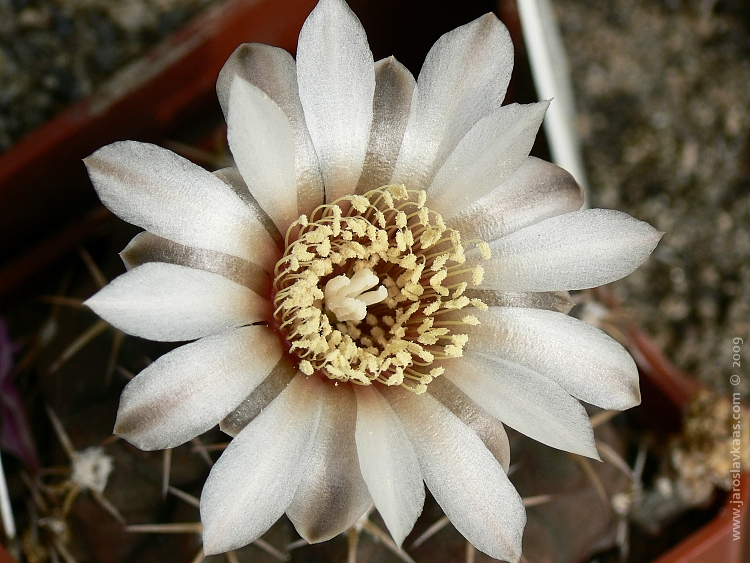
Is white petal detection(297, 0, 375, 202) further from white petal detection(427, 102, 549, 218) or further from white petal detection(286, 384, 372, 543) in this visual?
white petal detection(286, 384, 372, 543)

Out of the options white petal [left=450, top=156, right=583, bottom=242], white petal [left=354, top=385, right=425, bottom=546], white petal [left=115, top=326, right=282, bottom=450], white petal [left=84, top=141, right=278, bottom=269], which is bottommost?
white petal [left=354, top=385, right=425, bottom=546]

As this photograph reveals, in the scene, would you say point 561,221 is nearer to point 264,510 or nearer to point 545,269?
point 545,269

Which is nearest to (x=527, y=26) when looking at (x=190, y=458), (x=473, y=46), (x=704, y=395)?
(x=473, y=46)

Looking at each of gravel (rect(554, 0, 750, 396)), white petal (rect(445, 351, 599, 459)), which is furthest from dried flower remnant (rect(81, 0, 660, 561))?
gravel (rect(554, 0, 750, 396))

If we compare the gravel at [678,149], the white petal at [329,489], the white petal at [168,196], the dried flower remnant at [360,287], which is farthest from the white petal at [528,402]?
the gravel at [678,149]

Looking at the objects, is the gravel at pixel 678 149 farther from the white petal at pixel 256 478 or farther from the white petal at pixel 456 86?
the white petal at pixel 256 478

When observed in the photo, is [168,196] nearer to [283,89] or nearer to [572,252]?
[283,89]
